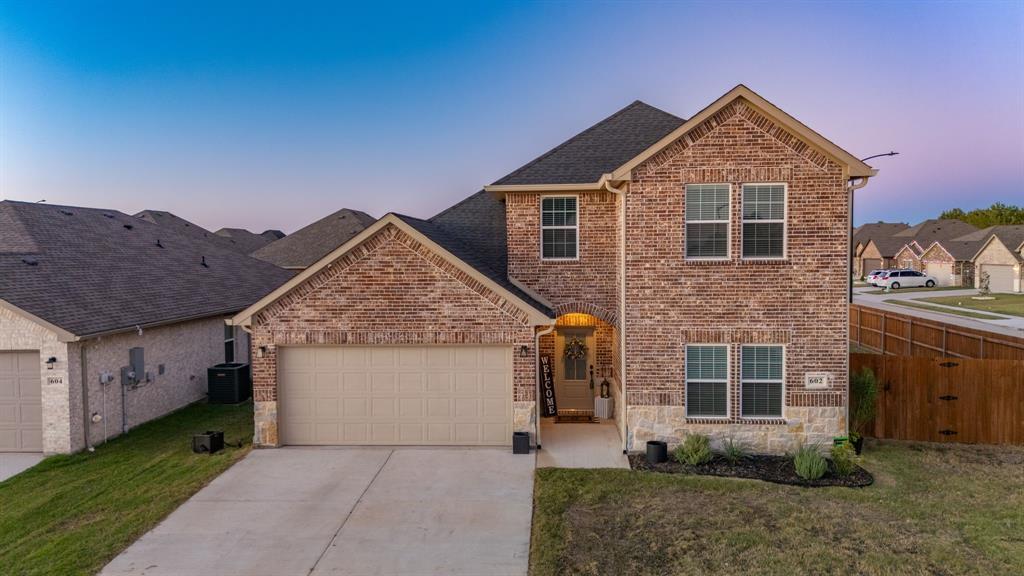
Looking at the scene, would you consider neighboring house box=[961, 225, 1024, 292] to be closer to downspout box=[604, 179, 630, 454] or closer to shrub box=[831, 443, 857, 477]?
shrub box=[831, 443, 857, 477]

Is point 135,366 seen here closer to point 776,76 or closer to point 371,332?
point 371,332

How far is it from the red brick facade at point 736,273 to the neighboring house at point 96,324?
11.2 metres

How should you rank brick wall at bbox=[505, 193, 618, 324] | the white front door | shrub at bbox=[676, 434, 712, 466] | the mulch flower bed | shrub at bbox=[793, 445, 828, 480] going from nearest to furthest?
the mulch flower bed, shrub at bbox=[793, 445, 828, 480], shrub at bbox=[676, 434, 712, 466], brick wall at bbox=[505, 193, 618, 324], the white front door

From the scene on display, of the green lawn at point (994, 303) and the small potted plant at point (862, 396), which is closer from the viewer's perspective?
the small potted plant at point (862, 396)

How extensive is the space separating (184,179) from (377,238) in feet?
98.5

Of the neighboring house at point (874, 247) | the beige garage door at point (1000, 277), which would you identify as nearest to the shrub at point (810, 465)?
the beige garage door at point (1000, 277)

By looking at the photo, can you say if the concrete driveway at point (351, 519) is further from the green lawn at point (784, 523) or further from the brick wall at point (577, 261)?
the brick wall at point (577, 261)

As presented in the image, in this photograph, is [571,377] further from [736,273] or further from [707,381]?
[736,273]

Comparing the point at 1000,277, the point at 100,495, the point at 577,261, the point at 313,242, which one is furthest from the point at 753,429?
→ the point at 1000,277

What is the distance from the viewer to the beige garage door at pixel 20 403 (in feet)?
35.6

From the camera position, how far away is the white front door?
1348cm

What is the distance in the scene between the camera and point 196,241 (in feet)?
70.9

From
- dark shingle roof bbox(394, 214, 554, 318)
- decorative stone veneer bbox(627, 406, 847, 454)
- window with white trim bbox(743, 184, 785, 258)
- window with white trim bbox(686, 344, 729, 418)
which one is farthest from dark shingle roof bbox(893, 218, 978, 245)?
dark shingle roof bbox(394, 214, 554, 318)

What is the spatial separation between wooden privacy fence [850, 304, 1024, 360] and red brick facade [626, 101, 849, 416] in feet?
18.8
